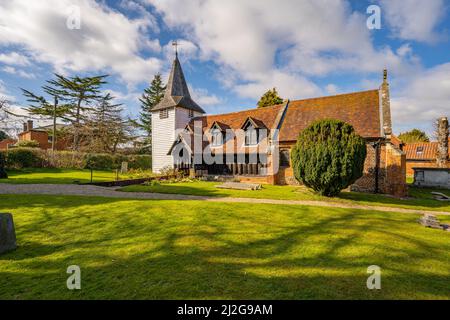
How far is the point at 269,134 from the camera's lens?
2122 centimetres

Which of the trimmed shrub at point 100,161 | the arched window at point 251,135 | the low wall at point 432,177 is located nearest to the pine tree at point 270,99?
the arched window at point 251,135

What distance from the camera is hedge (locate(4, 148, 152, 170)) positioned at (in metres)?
25.0

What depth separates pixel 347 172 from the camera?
12.5 m

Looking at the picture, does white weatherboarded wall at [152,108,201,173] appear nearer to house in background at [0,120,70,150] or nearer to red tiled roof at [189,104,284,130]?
red tiled roof at [189,104,284,130]

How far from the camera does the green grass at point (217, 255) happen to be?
3.60 m

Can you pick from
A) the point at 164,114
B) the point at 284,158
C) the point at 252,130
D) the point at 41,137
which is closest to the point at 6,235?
the point at 284,158

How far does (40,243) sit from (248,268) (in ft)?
17.5

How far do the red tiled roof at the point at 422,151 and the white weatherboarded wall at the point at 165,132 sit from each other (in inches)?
1433

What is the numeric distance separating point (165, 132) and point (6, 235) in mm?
24355

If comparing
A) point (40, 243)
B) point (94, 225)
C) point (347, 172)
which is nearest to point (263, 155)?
point (347, 172)

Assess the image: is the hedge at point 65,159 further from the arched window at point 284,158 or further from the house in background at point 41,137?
the arched window at point 284,158

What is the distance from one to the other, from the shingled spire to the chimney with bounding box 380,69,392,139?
20.9 meters

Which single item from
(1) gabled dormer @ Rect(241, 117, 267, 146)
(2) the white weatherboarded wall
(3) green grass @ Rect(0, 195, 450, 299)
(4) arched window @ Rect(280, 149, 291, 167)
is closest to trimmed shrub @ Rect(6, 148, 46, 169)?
(2) the white weatherboarded wall
